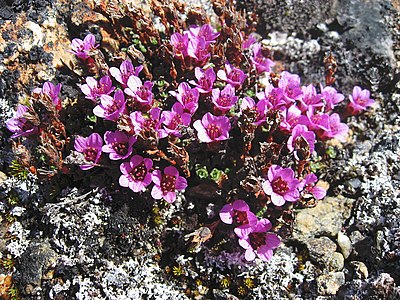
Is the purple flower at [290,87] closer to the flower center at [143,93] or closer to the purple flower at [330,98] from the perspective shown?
the purple flower at [330,98]

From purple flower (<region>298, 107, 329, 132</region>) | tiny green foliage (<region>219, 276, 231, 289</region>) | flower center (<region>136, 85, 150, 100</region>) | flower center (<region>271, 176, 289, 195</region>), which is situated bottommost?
tiny green foliage (<region>219, 276, 231, 289</region>)

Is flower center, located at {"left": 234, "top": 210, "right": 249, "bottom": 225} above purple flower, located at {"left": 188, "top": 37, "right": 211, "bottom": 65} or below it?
below

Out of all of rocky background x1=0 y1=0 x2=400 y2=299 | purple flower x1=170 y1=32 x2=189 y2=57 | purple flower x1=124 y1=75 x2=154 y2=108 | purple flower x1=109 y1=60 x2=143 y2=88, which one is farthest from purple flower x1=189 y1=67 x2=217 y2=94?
rocky background x1=0 y1=0 x2=400 y2=299

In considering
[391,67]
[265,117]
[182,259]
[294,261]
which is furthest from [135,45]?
[391,67]

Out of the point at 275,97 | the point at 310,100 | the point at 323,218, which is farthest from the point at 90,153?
the point at 323,218

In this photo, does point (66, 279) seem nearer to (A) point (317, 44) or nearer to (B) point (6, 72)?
(B) point (6, 72)

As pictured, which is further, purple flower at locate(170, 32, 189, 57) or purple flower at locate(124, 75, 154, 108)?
purple flower at locate(170, 32, 189, 57)

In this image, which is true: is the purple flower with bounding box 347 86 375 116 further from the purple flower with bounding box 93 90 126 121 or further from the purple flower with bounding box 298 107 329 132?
the purple flower with bounding box 93 90 126 121
